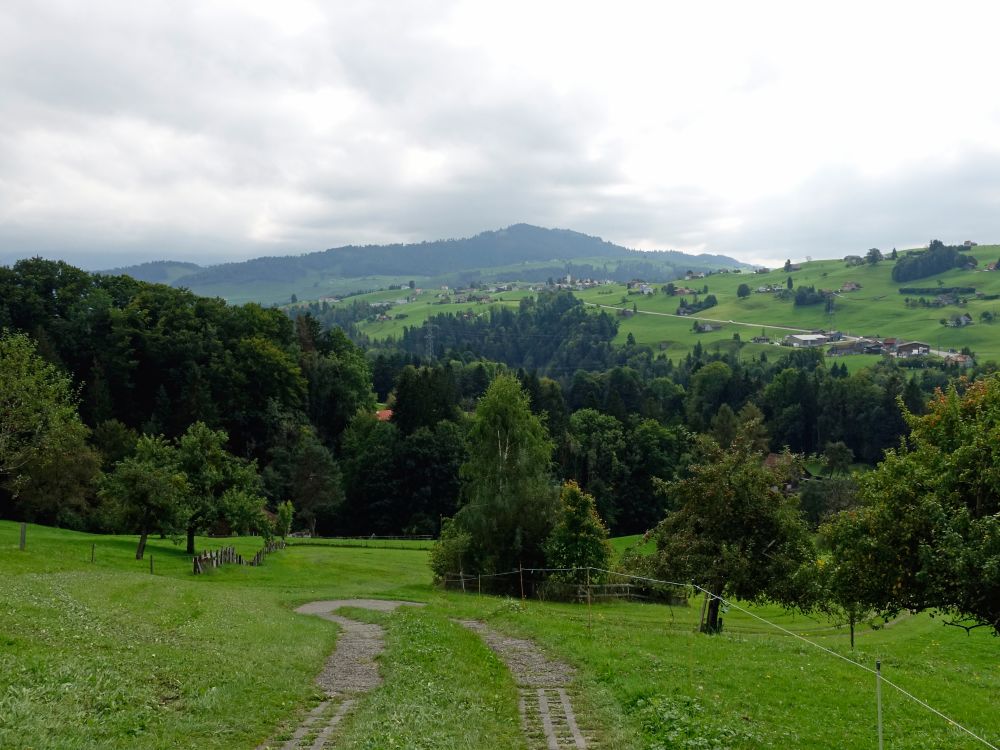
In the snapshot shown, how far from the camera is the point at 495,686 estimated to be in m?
19.0

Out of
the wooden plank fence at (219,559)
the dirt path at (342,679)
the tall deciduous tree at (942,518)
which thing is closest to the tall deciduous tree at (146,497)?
the wooden plank fence at (219,559)

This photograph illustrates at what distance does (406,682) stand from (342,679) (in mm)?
2086

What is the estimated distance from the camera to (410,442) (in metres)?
102

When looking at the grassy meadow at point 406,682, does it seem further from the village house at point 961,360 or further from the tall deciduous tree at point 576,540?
the village house at point 961,360

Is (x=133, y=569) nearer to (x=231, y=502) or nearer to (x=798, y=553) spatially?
(x=231, y=502)

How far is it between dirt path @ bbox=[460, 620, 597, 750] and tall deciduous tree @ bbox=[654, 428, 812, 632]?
9466 millimetres

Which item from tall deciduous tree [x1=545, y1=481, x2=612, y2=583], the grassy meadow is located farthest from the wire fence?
the grassy meadow

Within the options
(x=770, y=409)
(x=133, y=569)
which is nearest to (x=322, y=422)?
(x=133, y=569)

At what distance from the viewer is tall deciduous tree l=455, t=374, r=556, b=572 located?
49.8m

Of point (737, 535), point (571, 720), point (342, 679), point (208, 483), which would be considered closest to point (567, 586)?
point (737, 535)

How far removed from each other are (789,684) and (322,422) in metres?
106

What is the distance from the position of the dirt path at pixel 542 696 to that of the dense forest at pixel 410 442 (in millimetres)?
8556

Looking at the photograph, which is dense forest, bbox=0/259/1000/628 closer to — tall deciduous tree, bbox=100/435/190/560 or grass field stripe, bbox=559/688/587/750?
tall deciduous tree, bbox=100/435/190/560

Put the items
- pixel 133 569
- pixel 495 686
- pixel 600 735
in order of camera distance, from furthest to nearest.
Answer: pixel 133 569 < pixel 495 686 < pixel 600 735
